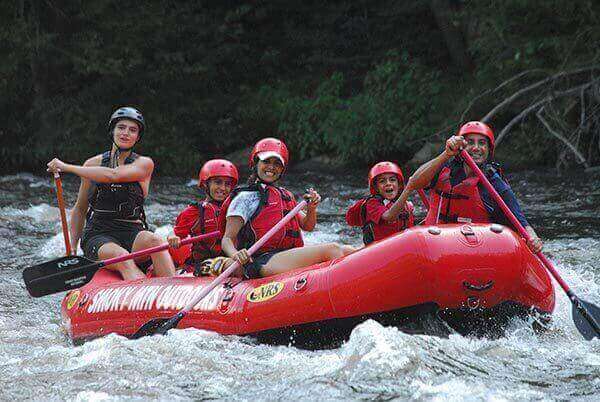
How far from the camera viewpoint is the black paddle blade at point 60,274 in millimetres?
6246

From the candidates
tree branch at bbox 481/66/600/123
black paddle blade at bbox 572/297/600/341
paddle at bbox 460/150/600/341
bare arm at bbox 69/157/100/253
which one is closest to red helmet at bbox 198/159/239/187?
bare arm at bbox 69/157/100/253

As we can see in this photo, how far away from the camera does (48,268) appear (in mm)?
6328

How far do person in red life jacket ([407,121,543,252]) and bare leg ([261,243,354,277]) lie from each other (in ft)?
2.14

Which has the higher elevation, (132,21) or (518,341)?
(132,21)

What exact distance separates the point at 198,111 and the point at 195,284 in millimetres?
12743

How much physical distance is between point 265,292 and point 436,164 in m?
1.34

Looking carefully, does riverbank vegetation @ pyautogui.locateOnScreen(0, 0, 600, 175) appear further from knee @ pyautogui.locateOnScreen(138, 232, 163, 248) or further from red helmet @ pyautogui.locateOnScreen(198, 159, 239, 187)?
knee @ pyautogui.locateOnScreen(138, 232, 163, 248)

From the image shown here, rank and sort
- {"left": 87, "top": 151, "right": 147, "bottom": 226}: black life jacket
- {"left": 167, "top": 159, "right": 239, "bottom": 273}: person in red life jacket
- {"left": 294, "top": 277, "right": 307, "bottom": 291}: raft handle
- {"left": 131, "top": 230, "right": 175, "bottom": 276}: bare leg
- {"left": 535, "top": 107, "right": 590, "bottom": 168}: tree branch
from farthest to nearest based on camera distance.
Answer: {"left": 535, "top": 107, "right": 590, "bottom": 168}: tree branch
{"left": 167, "top": 159, "right": 239, "bottom": 273}: person in red life jacket
{"left": 87, "top": 151, "right": 147, "bottom": 226}: black life jacket
{"left": 131, "top": 230, "right": 175, "bottom": 276}: bare leg
{"left": 294, "top": 277, "right": 307, "bottom": 291}: raft handle

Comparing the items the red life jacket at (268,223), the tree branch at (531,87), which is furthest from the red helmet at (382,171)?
the tree branch at (531,87)

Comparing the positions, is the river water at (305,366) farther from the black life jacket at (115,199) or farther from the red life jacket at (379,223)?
the red life jacket at (379,223)

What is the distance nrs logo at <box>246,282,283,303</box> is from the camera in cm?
530

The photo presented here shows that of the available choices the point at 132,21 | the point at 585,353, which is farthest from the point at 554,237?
the point at 132,21

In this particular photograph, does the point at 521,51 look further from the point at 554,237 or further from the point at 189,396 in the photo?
the point at 189,396

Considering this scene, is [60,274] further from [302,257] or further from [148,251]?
[302,257]
